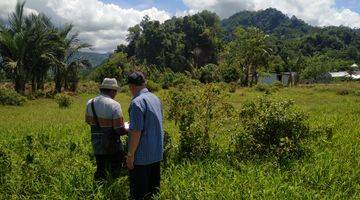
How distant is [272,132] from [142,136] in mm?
3562

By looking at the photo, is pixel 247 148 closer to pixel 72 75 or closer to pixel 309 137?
pixel 309 137

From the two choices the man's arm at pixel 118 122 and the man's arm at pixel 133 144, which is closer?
the man's arm at pixel 133 144

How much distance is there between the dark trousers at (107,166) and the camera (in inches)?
267

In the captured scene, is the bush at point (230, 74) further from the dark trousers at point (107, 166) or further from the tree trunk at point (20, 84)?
the dark trousers at point (107, 166)

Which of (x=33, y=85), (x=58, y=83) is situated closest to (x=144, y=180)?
(x=33, y=85)

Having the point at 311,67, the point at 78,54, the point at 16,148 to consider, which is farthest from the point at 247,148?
the point at 311,67

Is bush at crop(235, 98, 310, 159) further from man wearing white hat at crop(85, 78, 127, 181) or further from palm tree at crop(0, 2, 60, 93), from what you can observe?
palm tree at crop(0, 2, 60, 93)

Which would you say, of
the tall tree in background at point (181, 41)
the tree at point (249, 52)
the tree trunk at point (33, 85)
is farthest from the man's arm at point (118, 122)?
the tall tree in background at point (181, 41)

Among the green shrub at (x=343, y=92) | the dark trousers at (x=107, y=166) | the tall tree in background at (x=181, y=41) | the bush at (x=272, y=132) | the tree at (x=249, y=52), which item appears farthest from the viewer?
the tall tree in background at (x=181, y=41)

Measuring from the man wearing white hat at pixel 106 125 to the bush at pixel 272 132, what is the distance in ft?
9.17

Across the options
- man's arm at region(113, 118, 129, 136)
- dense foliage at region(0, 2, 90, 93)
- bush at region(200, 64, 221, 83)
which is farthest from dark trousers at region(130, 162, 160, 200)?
bush at region(200, 64, 221, 83)

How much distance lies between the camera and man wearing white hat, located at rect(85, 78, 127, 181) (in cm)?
652

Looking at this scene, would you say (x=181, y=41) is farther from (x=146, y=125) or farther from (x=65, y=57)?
(x=146, y=125)

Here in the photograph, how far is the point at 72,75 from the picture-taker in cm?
3325
